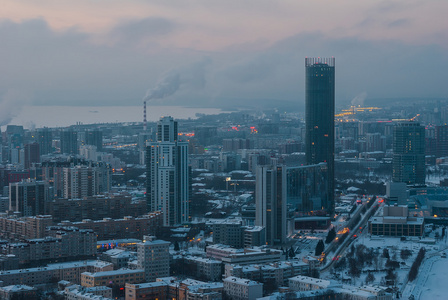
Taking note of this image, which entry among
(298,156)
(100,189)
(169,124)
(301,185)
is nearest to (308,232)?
(301,185)

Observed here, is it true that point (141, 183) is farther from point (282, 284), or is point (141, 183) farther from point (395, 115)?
point (395, 115)

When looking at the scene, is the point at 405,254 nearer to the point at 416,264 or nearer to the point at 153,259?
the point at 416,264

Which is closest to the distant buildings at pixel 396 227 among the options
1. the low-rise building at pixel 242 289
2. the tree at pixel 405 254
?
the tree at pixel 405 254

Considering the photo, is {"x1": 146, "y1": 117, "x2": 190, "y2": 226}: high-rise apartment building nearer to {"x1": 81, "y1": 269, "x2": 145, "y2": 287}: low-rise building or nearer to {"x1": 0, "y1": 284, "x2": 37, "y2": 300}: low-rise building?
{"x1": 81, "y1": 269, "x2": 145, "y2": 287}: low-rise building

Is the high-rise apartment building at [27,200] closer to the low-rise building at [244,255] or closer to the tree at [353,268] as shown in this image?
the low-rise building at [244,255]

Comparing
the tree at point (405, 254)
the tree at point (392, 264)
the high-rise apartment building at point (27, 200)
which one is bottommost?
the tree at point (392, 264)

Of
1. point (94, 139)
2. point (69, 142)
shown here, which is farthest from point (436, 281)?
point (94, 139)
